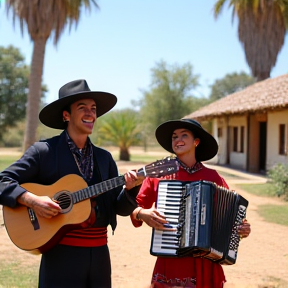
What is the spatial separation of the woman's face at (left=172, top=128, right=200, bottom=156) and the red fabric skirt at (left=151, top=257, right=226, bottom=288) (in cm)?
77

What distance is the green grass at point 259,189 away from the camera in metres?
14.2

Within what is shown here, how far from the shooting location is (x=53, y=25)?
18438 mm

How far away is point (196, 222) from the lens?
305cm

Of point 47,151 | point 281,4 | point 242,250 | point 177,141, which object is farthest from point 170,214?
point 281,4

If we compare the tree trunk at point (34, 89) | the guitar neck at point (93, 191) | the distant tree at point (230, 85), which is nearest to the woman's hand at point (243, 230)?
the guitar neck at point (93, 191)

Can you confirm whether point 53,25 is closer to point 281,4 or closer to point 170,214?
point 281,4

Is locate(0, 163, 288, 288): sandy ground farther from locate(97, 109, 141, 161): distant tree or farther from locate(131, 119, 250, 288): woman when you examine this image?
locate(97, 109, 141, 161): distant tree

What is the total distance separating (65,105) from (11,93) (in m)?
40.1

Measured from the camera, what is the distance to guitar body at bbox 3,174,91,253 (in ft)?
9.82

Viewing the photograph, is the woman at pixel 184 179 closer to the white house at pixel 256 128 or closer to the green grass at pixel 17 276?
the green grass at pixel 17 276

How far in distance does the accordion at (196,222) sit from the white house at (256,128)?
1383 centimetres

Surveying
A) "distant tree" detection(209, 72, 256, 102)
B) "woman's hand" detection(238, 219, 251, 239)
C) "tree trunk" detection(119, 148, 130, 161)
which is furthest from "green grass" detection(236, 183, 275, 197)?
"distant tree" detection(209, 72, 256, 102)

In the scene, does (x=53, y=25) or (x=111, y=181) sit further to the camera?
(x=53, y=25)

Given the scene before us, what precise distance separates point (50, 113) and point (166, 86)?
46.2 m
